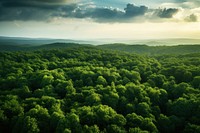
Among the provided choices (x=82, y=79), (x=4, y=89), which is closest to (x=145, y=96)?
(x=82, y=79)

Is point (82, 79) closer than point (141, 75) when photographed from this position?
Yes

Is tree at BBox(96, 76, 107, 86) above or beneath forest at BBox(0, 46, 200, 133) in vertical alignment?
above

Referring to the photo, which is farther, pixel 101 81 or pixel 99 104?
pixel 101 81

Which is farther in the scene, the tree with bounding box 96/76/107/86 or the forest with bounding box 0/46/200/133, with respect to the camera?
the tree with bounding box 96/76/107/86

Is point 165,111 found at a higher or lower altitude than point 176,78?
lower

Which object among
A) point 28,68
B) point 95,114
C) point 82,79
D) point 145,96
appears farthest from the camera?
point 28,68

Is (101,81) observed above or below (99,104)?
above

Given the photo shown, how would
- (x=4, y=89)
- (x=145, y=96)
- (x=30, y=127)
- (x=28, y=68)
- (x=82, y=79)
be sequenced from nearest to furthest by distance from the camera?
1. (x=30, y=127)
2. (x=145, y=96)
3. (x=4, y=89)
4. (x=82, y=79)
5. (x=28, y=68)

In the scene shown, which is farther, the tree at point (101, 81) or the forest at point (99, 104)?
the tree at point (101, 81)

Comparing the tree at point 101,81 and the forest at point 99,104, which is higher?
the tree at point 101,81

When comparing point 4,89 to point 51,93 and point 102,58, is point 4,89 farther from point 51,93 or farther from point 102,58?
point 102,58
